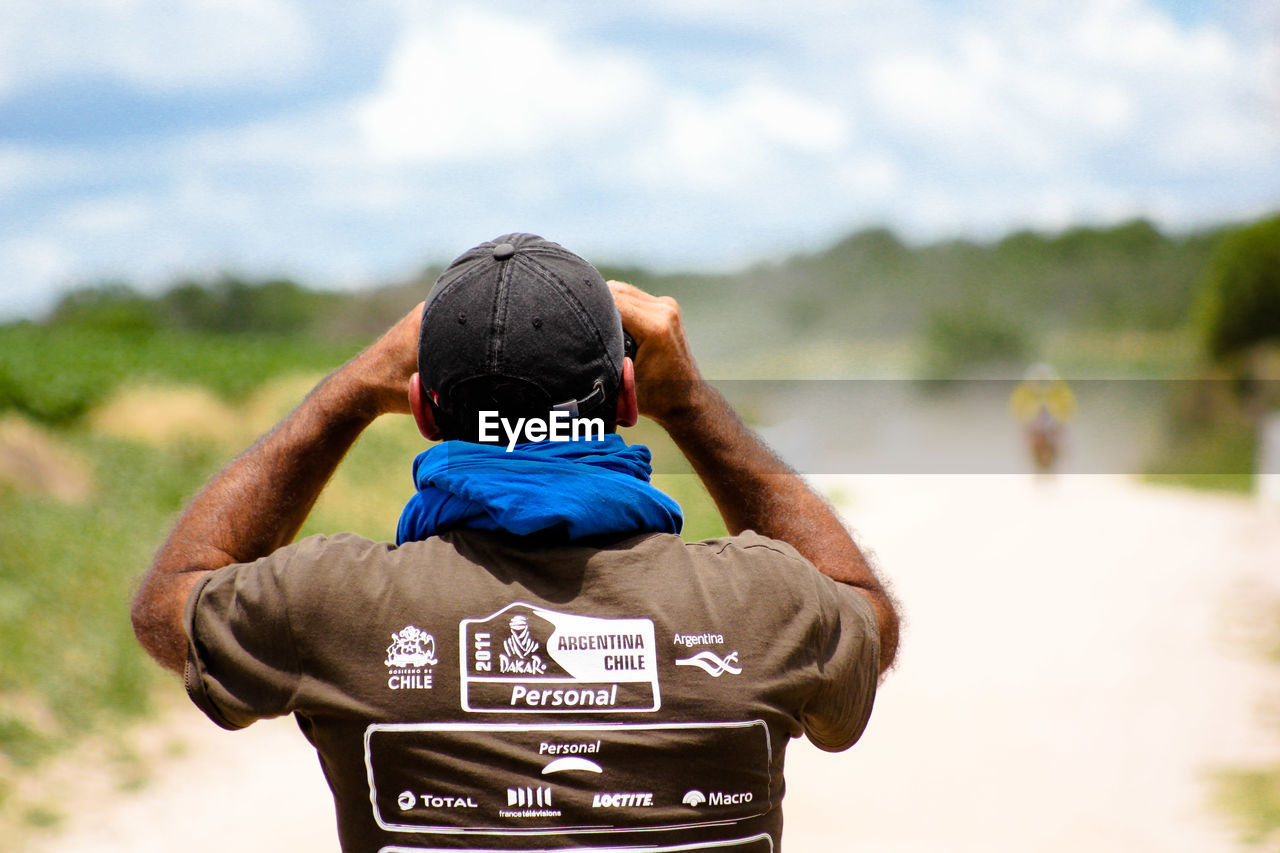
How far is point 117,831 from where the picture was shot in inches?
220

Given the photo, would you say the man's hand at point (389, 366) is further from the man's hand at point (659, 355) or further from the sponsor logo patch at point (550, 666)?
the sponsor logo patch at point (550, 666)

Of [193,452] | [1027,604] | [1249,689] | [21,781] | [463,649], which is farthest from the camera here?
[193,452]

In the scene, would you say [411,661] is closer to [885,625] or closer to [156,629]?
[156,629]

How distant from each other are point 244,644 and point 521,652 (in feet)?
1.22

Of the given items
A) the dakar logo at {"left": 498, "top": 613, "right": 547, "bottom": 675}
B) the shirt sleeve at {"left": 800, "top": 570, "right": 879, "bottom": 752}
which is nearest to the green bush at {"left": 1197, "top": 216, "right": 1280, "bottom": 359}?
the shirt sleeve at {"left": 800, "top": 570, "right": 879, "bottom": 752}

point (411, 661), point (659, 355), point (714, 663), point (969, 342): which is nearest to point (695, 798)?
point (714, 663)

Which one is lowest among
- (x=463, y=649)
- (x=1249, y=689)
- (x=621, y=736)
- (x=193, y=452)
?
(x=1249, y=689)

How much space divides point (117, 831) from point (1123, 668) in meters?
6.89

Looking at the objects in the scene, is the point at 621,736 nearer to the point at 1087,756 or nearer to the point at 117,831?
the point at 117,831

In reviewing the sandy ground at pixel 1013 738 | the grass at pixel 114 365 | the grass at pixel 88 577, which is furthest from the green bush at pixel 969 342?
the sandy ground at pixel 1013 738

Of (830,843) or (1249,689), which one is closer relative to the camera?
(830,843)

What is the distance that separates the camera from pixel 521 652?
1.49m

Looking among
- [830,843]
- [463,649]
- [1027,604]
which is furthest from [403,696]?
[1027,604]

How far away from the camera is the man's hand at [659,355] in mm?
1767
